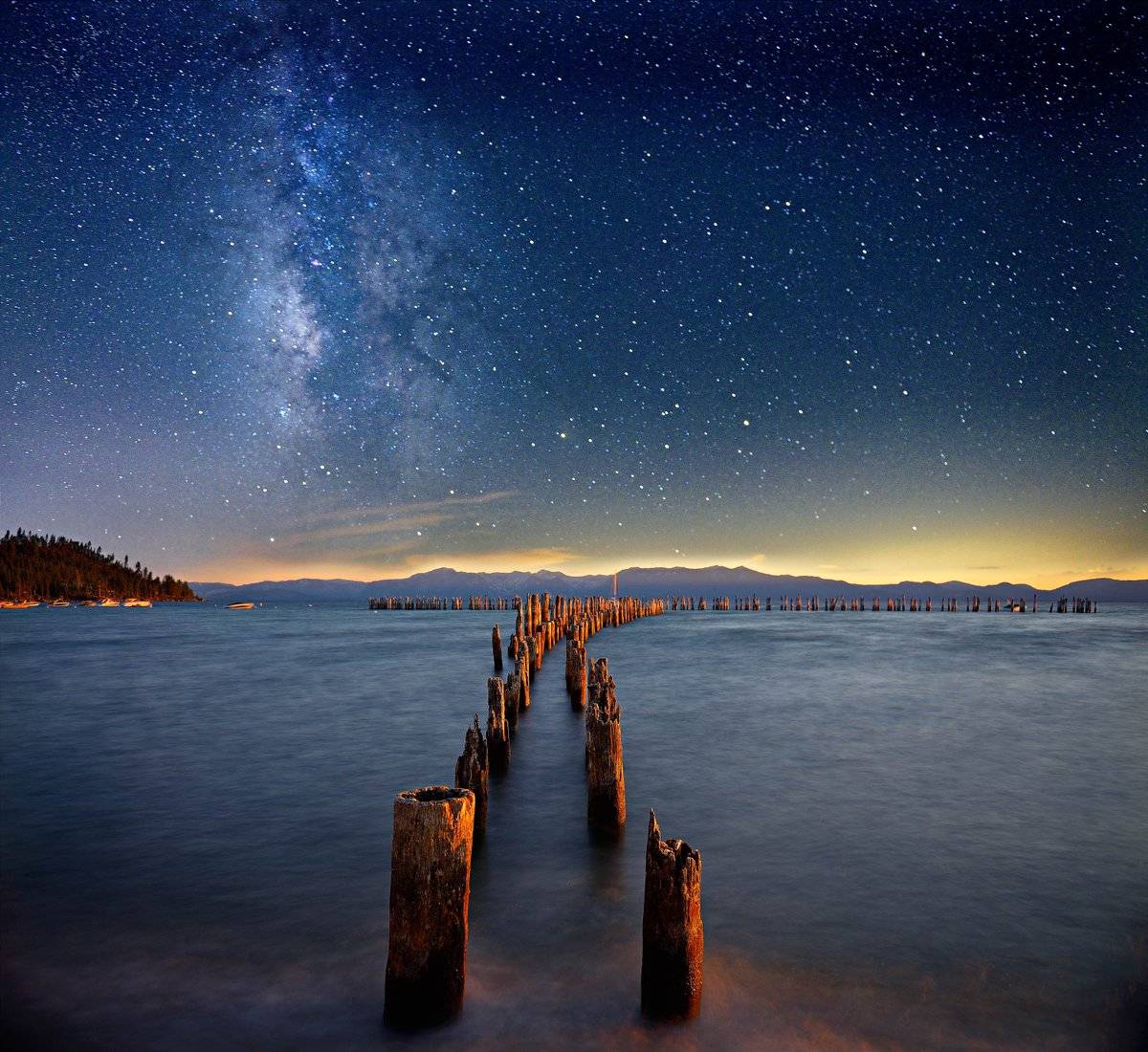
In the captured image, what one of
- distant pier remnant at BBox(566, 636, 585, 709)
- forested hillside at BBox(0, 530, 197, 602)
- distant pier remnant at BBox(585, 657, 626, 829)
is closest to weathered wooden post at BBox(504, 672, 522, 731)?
Answer: distant pier remnant at BBox(566, 636, 585, 709)

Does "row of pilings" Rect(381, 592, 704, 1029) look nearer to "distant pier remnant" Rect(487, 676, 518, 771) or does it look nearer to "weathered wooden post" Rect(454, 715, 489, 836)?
"weathered wooden post" Rect(454, 715, 489, 836)

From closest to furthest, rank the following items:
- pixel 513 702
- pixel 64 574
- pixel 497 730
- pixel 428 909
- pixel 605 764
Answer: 1. pixel 428 909
2. pixel 605 764
3. pixel 497 730
4. pixel 513 702
5. pixel 64 574

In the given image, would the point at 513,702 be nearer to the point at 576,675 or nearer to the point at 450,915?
the point at 576,675

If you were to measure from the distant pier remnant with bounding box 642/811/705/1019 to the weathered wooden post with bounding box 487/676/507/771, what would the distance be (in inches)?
220

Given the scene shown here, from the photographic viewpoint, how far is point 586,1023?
4223mm

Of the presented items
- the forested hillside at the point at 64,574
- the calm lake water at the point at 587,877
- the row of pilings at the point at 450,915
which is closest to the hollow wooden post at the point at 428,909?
the row of pilings at the point at 450,915

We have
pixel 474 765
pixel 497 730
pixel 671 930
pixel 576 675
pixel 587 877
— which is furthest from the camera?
pixel 576 675

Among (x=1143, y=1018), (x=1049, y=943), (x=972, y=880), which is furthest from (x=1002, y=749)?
(x=1143, y=1018)

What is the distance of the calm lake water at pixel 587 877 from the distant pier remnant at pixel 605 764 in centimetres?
29

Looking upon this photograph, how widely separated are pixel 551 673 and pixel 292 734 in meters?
9.10

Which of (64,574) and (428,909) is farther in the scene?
(64,574)

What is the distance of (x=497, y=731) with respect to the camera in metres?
10.1

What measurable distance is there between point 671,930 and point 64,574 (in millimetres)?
175628

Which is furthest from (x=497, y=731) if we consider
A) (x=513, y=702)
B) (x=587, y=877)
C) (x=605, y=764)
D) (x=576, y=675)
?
(x=576, y=675)
